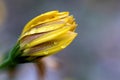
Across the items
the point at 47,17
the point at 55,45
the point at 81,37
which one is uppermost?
the point at 81,37

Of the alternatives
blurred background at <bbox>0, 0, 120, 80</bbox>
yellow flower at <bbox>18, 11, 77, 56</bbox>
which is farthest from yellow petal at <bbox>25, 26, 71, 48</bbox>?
blurred background at <bbox>0, 0, 120, 80</bbox>

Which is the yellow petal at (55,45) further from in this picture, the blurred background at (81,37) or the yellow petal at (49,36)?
the blurred background at (81,37)

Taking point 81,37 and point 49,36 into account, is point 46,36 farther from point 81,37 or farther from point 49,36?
point 81,37

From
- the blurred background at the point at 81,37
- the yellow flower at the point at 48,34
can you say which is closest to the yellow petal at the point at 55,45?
the yellow flower at the point at 48,34

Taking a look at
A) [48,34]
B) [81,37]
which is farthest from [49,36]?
[81,37]

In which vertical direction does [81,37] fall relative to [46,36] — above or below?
above

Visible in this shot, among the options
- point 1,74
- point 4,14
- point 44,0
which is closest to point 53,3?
point 44,0
